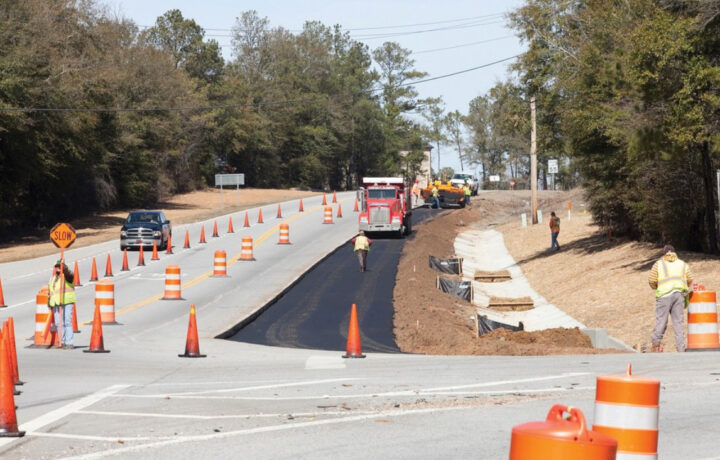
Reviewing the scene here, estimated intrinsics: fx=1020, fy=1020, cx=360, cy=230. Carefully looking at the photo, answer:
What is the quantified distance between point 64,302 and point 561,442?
15.9m

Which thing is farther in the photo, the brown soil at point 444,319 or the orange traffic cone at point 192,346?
the brown soil at point 444,319

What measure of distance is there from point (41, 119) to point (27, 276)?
18.5 metres

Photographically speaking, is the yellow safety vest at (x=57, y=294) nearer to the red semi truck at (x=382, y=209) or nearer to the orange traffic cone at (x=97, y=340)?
the orange traffic cone at (x=97, y=340)

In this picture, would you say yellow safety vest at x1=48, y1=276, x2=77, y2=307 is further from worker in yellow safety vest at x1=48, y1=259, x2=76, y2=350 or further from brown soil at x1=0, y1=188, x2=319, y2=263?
brown soil at x1=0, y1=188, x2=319, y2=263

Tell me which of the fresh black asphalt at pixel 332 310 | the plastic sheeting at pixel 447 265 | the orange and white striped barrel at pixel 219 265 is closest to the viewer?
the fresh black asphalt at pixel 332 310

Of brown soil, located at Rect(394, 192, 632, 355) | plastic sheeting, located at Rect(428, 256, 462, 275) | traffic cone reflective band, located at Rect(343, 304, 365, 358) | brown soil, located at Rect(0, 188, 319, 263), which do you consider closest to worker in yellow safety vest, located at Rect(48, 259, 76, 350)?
traffic cone reflective band, located at Rect(343, 304, 365, 358)

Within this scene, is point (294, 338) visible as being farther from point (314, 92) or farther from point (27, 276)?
point (314, 92)

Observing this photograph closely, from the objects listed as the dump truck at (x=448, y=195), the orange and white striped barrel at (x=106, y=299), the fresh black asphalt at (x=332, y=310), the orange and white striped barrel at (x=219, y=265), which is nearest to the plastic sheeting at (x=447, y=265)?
the fresh black asphalt at (x=332, y=310)

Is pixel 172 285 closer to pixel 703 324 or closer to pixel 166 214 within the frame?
pixel 703 324

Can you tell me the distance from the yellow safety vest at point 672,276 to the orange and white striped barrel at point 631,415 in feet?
38.3

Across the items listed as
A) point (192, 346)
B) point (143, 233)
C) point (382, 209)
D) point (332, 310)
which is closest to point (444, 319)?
point (332, 310)

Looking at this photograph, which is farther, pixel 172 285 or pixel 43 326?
pixel 172 285

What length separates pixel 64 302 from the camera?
1917 centimetres

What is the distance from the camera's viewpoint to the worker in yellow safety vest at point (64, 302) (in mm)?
19188
